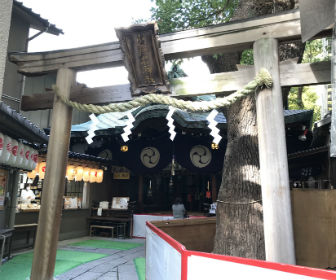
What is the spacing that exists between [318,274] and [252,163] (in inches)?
132

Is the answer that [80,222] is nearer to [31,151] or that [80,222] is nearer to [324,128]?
[31,151]

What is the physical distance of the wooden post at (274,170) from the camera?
10.2ft

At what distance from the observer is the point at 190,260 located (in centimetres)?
270

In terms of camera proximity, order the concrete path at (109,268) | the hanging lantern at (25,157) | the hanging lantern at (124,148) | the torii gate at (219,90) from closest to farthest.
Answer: the torii gate at (219,90), the concrete path at (109,268), the hanging lantern at (25,157), the hanging lantern at (124,148)

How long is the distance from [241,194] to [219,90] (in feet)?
6.97

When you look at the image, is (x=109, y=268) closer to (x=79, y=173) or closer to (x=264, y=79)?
(x=79, y=173)

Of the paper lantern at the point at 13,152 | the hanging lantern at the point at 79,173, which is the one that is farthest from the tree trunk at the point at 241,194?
the hanging lantern at the point at 79,173

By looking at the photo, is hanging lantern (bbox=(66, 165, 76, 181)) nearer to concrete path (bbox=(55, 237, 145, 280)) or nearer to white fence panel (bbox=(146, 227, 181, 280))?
concrete path (bbox=(55, 237, 145, 280))

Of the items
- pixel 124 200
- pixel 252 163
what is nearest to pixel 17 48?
pixel 124 200

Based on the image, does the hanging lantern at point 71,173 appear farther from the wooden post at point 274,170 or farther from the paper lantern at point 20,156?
the wooden post at point 274,170

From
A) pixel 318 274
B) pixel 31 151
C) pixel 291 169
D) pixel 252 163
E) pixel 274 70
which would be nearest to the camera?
pixel 318 274

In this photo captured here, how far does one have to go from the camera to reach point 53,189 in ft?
13.5

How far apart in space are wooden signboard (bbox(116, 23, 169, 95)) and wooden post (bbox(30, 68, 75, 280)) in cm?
110

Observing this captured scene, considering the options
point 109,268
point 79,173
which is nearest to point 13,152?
point 109,268
